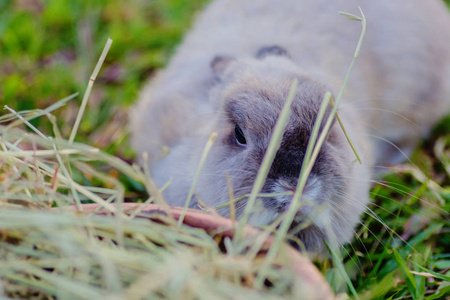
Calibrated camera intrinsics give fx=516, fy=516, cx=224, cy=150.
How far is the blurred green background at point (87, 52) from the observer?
3.98 m

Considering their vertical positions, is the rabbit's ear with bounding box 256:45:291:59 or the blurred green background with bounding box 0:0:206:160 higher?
the rabbit's ear with bounding box 256:45:291:59

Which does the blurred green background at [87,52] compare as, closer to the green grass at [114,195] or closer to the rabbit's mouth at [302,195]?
the green grass at [114,195]

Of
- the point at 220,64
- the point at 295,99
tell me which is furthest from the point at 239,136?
the point at 220,64

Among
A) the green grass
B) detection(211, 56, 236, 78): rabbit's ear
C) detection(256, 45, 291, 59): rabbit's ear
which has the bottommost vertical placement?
the green grass

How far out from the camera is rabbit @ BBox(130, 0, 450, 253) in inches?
90.2

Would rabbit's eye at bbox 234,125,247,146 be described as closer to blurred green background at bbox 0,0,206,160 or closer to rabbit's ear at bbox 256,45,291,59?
rabbit's ear at bbox 256,45,291,59

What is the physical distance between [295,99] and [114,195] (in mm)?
903

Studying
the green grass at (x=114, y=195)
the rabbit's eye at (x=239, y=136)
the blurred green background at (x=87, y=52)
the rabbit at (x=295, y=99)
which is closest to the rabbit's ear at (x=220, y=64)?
the rabbit at (x=295, y=99)

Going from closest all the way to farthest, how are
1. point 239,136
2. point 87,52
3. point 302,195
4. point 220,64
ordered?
point 302,195
point 239,136
point 220,64
point 87,52

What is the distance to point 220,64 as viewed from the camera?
3.07 m

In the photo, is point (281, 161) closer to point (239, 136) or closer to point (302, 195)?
point (302, 195)

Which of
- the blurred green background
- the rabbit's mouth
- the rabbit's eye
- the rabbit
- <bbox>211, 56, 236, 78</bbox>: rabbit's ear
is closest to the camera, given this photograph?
the rabbit's mouth

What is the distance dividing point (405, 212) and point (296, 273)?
171 centimetres

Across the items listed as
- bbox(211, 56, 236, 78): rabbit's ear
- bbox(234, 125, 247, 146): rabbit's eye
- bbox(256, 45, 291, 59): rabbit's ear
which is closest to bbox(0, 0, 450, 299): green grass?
bbox(234, 125, 247, 146): rabbit's eye
